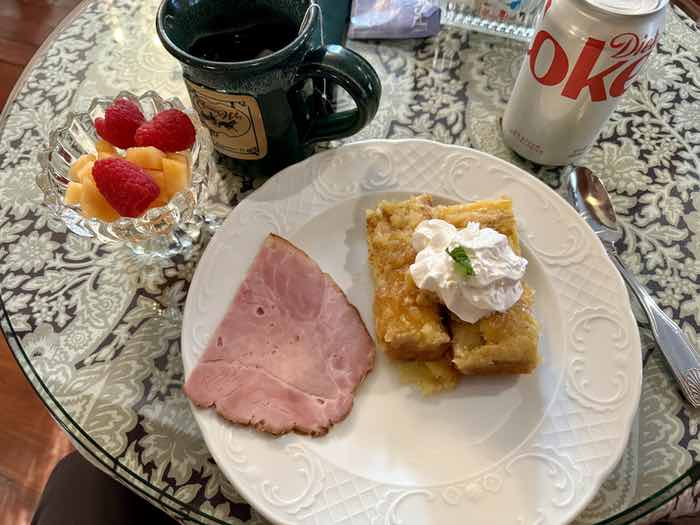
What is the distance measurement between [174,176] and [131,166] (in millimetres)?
74

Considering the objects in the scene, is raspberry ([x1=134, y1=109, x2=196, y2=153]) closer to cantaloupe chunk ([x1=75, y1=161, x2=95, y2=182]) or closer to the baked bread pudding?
cantaloupe chunk ([x1=75, y1=161, x2=95, y2=182])

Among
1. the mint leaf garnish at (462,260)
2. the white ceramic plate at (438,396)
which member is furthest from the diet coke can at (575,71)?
the mint leaf garnish at (462,260)

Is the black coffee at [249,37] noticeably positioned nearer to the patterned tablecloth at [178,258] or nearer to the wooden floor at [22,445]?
the patterned tablecloth at [178,258]

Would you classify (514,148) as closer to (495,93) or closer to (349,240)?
(495,93)

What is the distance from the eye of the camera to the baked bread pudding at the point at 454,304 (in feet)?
2.69

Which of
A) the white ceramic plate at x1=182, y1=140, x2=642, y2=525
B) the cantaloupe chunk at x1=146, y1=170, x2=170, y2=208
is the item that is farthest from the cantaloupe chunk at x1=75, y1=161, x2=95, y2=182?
the white ceramic plate at x1=182, y1=140, x2=642, y2=525

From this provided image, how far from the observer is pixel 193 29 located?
917 mm

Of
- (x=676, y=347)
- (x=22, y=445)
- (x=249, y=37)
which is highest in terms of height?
(x=249, y=37)

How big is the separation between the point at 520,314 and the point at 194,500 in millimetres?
562

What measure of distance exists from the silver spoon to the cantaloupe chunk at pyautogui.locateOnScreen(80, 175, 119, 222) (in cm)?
84

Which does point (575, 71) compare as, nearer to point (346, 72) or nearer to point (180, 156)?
point (346, 72)

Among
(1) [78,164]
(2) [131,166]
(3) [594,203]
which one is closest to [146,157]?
(2) [131,166]

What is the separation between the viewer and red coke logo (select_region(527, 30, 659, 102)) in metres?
0.85

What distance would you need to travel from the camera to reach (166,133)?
0.89 metres
